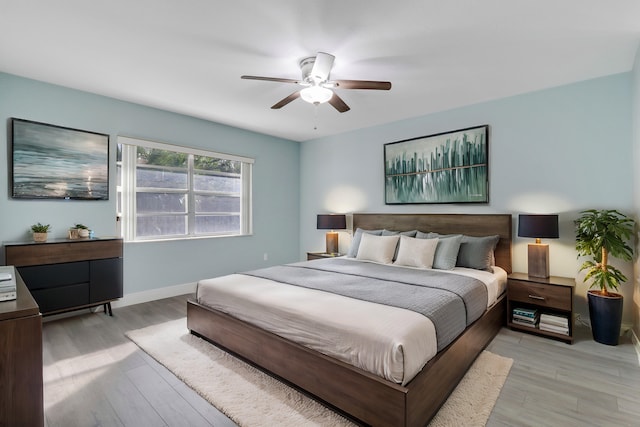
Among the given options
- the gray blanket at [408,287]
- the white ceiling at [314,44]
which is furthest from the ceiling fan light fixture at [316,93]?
the gray blanket at [408,287]

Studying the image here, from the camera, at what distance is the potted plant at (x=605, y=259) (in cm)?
274

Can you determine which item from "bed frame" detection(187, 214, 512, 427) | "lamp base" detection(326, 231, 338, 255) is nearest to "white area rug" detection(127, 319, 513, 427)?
"bed frame" detection(187, 214, 512, 427)

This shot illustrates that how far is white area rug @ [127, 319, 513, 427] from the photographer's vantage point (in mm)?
1840

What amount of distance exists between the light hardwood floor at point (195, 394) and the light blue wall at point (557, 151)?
103cm

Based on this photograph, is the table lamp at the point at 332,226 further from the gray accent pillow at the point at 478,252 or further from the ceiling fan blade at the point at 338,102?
the ceiling fan blade at the point at 338,102

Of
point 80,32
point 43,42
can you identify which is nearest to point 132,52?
point 80,32

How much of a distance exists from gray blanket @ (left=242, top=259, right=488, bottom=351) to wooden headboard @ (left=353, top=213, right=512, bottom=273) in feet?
3.30

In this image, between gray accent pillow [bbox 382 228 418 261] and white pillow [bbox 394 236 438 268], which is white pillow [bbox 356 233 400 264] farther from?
white pillow [bbox 394 236 438 268]

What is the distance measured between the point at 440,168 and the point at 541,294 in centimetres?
194

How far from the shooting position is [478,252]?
3.49 metres

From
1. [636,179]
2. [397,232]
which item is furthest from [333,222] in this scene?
[636,179]

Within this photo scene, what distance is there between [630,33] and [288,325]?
343cm

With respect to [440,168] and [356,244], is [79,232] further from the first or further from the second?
[440,168]

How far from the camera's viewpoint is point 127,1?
2.06 m
